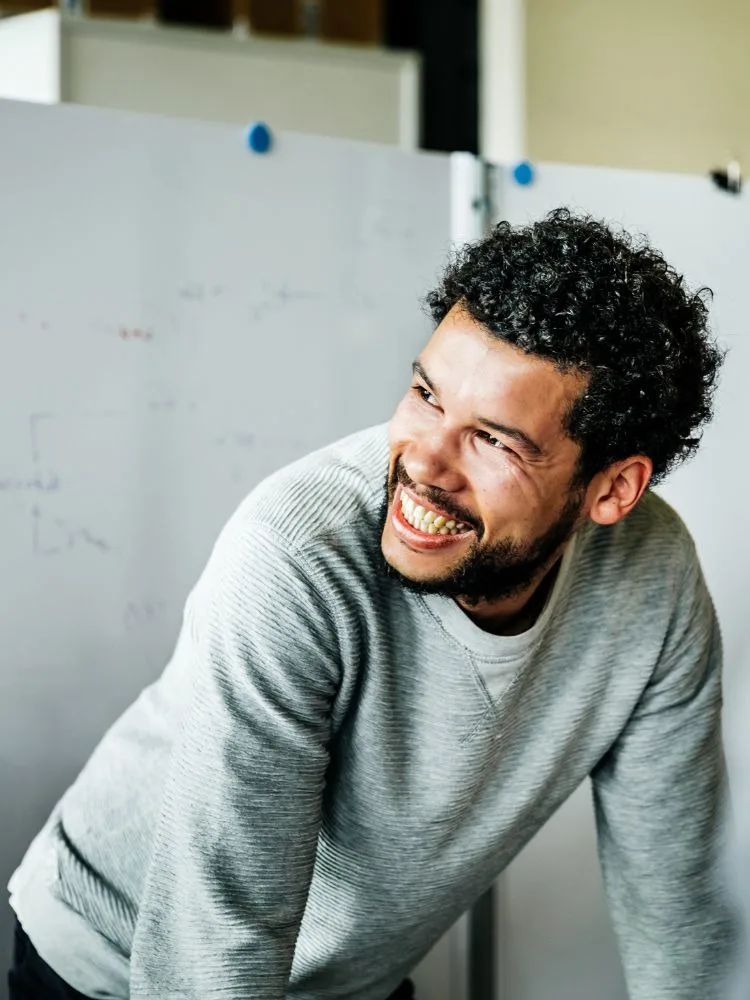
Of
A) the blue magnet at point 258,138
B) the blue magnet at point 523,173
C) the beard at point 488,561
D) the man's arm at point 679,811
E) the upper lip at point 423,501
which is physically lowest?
the man's arm at point 679,811

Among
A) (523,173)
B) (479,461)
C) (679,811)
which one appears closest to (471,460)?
(479,461)

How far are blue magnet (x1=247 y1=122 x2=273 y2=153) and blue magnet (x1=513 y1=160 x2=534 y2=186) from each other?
15.4 inches

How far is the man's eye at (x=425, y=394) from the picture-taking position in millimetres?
938

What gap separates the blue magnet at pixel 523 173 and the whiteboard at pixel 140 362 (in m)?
0.19

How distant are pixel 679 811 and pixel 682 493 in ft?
2.35

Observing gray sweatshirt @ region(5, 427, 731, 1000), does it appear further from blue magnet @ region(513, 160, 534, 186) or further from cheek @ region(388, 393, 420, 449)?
blue magnet @ region(513, 160, 534, 186)

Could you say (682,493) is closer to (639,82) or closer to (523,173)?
(523,173)

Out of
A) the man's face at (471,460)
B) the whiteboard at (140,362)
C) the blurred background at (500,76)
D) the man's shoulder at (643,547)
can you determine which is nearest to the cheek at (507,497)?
the man's face at (471,460)

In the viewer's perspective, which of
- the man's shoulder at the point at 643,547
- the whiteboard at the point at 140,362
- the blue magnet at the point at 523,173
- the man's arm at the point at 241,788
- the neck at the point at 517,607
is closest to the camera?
the man's arm at the point at 241,788

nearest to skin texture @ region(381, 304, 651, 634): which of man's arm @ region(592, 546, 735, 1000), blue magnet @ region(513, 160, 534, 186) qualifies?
man's arm @ region(592, 546, 735, 1000)

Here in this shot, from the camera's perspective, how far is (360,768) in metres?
0.99

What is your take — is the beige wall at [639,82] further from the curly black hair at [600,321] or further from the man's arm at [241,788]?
the man's arm at [241,788]

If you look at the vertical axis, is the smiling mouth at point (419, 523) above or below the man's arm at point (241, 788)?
above

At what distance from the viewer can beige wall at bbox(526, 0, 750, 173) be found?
232 centimetres
